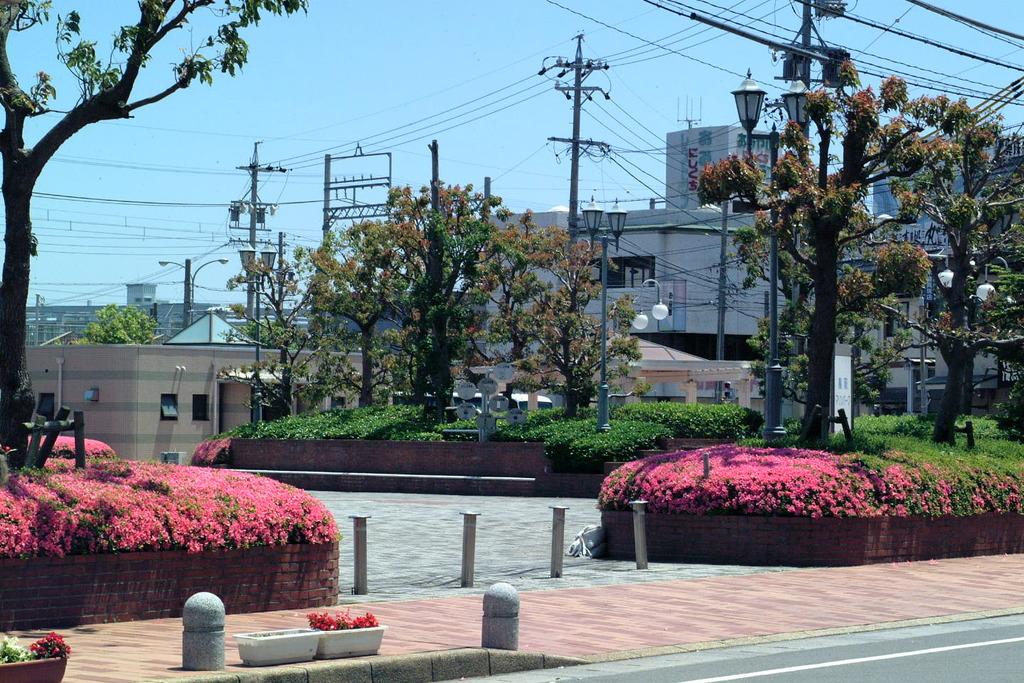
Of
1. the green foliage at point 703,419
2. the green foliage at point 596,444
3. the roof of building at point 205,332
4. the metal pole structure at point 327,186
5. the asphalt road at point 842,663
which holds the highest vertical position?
the metal pole structure at point 327,186

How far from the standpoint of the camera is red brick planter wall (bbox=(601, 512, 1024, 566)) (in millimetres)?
18953

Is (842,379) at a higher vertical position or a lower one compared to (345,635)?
higher

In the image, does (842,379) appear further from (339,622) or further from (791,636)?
(339,622)

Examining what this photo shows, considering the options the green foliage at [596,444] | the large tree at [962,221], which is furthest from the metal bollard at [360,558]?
the green foliage at [596,444]

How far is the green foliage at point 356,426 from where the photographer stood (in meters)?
37.5

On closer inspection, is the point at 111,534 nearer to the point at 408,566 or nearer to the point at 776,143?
the point at 408,566

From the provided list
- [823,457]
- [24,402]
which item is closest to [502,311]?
[823,457]

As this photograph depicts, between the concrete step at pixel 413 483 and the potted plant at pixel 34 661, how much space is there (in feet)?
80.5

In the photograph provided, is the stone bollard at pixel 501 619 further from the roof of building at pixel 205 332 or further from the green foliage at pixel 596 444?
the roof of building at pixel 205 332

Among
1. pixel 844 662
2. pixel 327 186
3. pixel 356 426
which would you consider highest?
pixel 327 186

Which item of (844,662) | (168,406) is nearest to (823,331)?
(844,662)

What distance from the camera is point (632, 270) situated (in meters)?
75.2

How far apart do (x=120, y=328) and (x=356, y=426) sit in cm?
5550

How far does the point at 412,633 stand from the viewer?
41.6 ft
